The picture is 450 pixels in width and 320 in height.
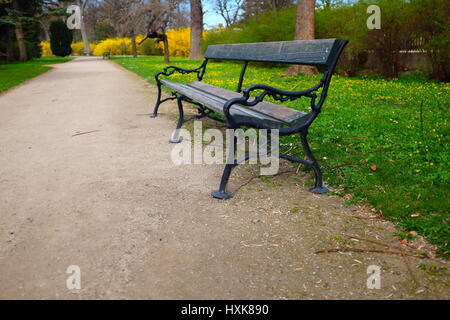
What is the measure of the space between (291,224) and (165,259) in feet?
3.14

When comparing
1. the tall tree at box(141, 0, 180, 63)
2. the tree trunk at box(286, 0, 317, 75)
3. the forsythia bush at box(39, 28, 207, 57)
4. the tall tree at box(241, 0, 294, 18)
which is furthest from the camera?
the tall tree at box(241, 0, 294, 18)

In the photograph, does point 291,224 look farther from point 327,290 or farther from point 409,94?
point 409,94

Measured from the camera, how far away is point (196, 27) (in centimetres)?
2158

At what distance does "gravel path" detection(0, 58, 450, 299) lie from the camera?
79.5 inches

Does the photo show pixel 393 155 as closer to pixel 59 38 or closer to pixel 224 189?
pixel 224 189

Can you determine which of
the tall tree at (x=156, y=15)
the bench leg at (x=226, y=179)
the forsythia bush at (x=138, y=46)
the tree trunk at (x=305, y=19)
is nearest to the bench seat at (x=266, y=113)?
the bench leg at (x=226, y=179)

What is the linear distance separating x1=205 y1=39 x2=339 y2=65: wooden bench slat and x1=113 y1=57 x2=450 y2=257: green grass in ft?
3.44

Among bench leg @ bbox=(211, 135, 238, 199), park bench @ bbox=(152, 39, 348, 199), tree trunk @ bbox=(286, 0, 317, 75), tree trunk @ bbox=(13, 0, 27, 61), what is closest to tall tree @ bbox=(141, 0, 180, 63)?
tree trunk @ bbox=(13, 0, 27, 61)

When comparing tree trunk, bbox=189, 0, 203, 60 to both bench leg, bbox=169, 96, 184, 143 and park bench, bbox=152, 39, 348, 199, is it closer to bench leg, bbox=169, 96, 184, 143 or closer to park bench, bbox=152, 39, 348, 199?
bench leg, bbox=169, 96, 184, 143

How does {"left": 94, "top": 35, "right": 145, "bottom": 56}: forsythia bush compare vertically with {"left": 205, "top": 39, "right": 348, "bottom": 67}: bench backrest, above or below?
above

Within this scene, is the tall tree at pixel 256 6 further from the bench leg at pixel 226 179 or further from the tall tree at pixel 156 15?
the bench leg at pixel 226 179

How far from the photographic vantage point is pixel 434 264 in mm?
2162

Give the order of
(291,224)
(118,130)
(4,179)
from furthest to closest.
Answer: (118,130), (4,179), (291,224)
